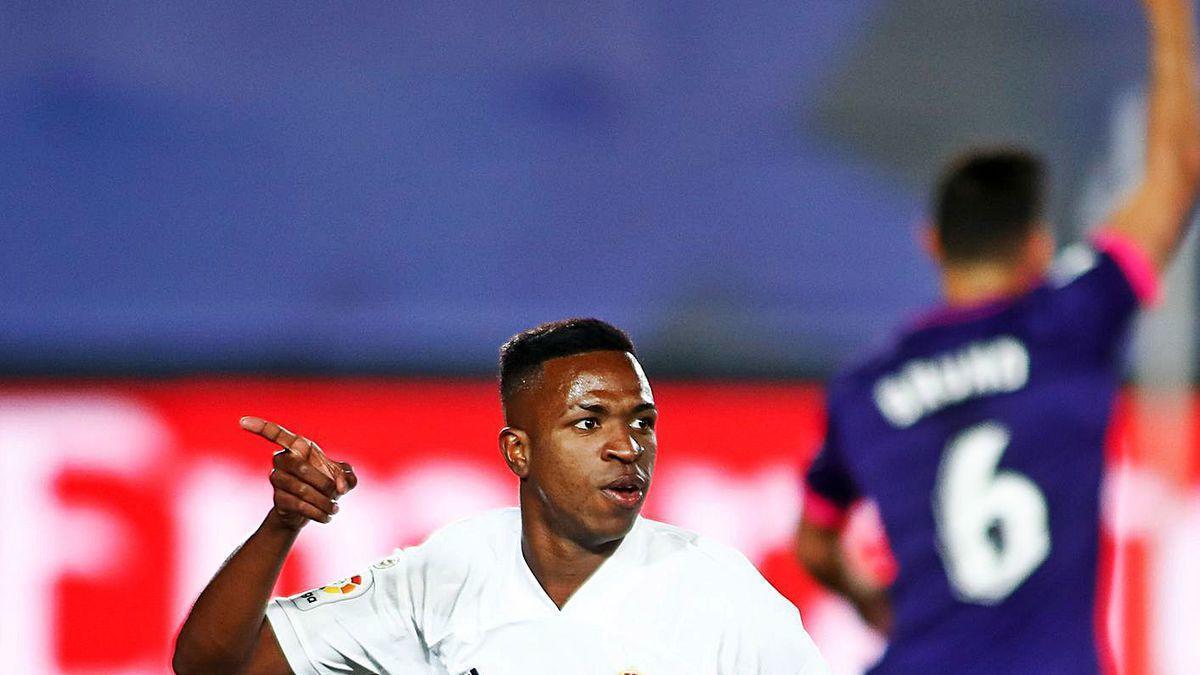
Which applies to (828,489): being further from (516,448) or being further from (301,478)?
(301,478)

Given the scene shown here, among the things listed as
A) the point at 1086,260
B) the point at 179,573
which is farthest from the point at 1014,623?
the point at 179,573

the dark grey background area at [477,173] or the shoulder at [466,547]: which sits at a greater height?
the dark grey background area at [477,173]

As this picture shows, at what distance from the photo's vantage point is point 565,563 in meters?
2.79

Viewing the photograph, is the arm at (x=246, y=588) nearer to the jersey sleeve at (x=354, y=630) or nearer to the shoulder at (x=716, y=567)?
the jersey sleeve at (x=354, y=630)

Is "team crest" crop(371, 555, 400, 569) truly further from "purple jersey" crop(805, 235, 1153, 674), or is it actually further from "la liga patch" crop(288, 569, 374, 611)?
"purple jersey" crop(805, 235, 1153, 674)

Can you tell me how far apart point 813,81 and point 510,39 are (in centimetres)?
109

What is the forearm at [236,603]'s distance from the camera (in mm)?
2707

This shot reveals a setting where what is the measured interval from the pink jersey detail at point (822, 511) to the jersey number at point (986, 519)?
1.50 feet

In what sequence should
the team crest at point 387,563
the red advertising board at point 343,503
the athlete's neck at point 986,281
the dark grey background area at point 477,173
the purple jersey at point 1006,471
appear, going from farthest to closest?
1. the dark grey background area at point 477,173
2. the red advertising board at point 343,503
3. the team crest at point 387,563
4. the athlete's neck at point 986,281
5. the purple jersey at point 1006,471

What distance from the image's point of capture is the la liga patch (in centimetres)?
286

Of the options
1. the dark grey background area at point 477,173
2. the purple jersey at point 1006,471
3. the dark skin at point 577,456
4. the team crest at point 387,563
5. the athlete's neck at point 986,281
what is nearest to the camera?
the purple jersey at point 1006,471

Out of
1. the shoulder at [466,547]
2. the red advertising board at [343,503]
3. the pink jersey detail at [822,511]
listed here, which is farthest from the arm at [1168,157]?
the red advertising board at [343,503]

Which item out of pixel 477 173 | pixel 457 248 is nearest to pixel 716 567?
pixel 457 248

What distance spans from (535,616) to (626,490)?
27cm
